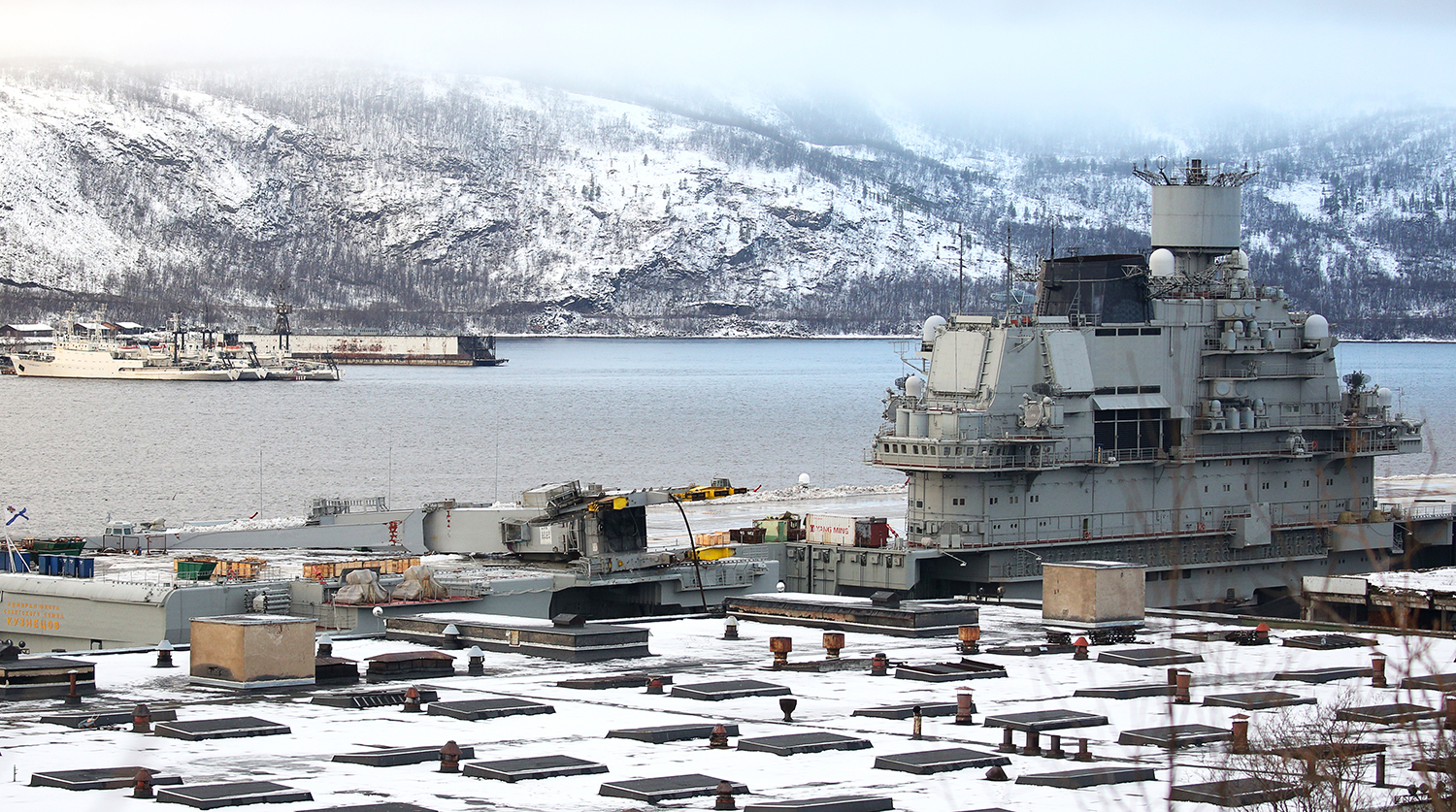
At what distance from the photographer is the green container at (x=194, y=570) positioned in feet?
164

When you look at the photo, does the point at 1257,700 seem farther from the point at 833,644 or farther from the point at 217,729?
the point at 217,729

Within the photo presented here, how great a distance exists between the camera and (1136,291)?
197 feet

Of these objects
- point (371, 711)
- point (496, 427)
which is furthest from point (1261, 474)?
point (496, 427)

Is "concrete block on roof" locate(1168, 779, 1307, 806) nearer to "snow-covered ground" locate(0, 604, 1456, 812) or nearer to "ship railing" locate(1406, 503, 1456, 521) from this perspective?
"snow-covered ground" locate(0, 604, 1456, 812)

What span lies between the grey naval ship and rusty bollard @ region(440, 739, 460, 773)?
3195cm

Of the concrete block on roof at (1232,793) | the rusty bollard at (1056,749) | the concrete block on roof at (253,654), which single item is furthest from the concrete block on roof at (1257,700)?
the concrete block on roof at (253,654)

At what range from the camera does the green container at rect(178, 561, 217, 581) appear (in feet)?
164

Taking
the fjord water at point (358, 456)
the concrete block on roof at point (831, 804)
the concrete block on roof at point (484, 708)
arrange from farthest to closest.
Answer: the fjord water at point (358, 456) → the concrete block on roof at point (484, 708) → the concrete block on roof at point (831, 804)

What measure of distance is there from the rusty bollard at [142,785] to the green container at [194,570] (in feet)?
91.6

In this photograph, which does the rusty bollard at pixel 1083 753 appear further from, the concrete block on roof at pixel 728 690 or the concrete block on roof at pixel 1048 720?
the concrete block on roof at pixel 728 690

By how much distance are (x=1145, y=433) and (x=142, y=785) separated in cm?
4320

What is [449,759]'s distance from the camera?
24156 millimetres

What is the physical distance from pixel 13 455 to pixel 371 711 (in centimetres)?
12078

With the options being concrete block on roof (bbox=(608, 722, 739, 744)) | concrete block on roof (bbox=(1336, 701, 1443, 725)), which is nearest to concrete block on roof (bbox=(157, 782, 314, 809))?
concrete block on roof (bbox=(608, 722, 739, 744))
